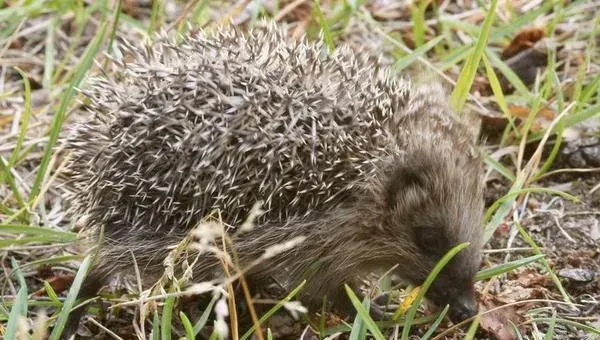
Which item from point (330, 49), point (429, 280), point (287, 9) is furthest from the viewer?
point (287, 9)

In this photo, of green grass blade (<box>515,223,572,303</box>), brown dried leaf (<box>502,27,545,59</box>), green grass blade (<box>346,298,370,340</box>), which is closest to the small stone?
green grass blade (<box>515,223,572,303</box>)

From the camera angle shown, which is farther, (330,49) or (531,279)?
(330,49)

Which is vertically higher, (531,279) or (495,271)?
(495,271)

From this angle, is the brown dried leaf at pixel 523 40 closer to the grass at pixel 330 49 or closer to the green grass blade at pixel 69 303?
the grass at pixel 330 49

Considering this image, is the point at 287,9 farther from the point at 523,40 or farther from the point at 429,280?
the point at 429,280

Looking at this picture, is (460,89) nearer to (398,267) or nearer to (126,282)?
(398,267)

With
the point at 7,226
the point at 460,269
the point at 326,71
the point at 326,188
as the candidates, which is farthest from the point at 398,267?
the point at 7,226

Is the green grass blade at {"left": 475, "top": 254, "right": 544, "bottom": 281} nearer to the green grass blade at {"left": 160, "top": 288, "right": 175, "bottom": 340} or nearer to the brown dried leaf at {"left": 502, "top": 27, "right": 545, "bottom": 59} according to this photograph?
the green grass blade at {"left": 160, "top": 288, "right": 175, "bottom": 340}

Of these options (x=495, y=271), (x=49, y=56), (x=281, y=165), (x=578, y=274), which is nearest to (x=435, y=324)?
(x=495, y=271)
